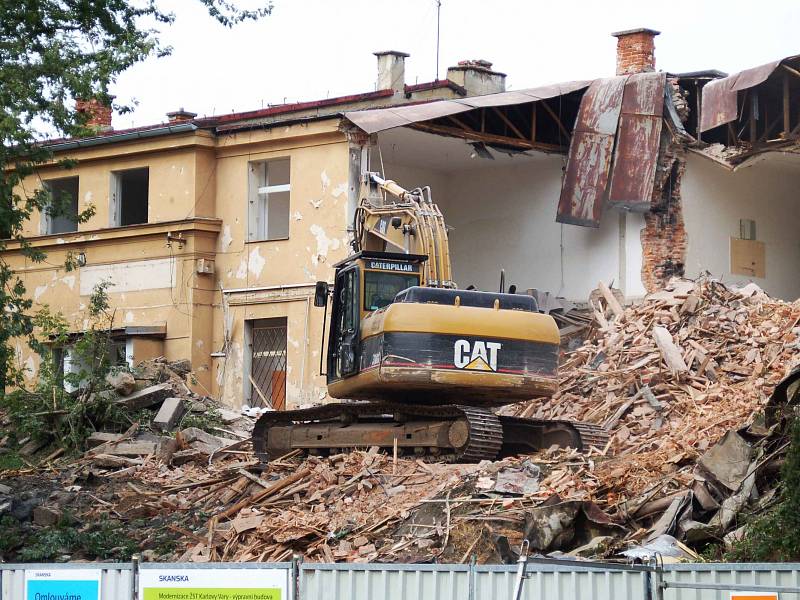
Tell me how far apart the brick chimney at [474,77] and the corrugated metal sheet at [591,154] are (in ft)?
16.8

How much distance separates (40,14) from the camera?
18.2 metres

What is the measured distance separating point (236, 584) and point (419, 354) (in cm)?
885

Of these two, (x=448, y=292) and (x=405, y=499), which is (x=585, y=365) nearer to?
(x=448, y=292)

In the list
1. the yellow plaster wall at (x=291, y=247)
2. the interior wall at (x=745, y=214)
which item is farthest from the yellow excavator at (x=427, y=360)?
the interior wall at (x=745, y=214)

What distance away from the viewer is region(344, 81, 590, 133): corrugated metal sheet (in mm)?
26641

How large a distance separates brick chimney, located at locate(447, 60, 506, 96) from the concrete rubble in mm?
9184

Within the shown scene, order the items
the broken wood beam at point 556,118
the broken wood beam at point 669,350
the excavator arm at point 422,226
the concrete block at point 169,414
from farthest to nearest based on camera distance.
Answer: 1. the broken wood beam at point 556,118
2. the concrete block at point 169,414
3. the broken wood beam at point 669,350
4. the excavator arm at point 422,226

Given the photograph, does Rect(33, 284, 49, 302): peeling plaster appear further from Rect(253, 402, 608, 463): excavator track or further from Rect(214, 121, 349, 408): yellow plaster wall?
Rect(253, 402, 608, 463): excavator track

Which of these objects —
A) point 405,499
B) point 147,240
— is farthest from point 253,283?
point 405,499

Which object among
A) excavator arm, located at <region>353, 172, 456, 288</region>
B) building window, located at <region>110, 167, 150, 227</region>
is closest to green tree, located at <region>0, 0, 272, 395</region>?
excavator arm, located at <region>353, 172, 456, 288</region>

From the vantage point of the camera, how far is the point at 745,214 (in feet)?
96.6

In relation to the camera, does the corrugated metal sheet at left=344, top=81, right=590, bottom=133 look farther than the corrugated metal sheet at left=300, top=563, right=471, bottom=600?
Yes

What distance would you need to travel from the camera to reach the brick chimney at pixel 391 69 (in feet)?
108

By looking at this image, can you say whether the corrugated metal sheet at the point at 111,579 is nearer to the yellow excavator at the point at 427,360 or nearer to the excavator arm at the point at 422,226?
the yellow excavator at the point at 427,360
